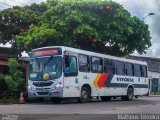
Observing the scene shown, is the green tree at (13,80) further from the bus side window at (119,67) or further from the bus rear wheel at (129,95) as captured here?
the bus rear wheel at (129,95)

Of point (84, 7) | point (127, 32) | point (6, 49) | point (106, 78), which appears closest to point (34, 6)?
point (6, 49)

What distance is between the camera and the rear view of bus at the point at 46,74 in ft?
68.7

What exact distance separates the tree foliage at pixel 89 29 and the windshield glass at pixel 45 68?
17.0 ft

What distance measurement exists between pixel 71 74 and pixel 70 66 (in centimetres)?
44

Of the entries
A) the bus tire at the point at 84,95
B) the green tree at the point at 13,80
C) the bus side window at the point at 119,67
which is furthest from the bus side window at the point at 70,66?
the bus side window at the point at 119,67

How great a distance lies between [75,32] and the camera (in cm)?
2650

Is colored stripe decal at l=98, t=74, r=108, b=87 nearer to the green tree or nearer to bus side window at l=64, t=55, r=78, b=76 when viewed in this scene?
bus side window at l=64, t=55, r=78, b=76

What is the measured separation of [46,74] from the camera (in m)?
21.2

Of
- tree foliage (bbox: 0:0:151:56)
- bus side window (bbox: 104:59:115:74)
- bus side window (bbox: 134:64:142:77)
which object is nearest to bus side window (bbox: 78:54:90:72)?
bus side window (bbox: 104:59:115:74)

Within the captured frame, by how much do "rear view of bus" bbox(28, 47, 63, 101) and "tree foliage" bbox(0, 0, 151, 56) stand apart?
5.18 m

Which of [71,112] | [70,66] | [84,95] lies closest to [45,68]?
[70,66]

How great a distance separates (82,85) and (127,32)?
6.91 meters

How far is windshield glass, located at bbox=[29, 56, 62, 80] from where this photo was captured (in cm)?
2100

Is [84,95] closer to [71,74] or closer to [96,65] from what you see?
[71,74]
